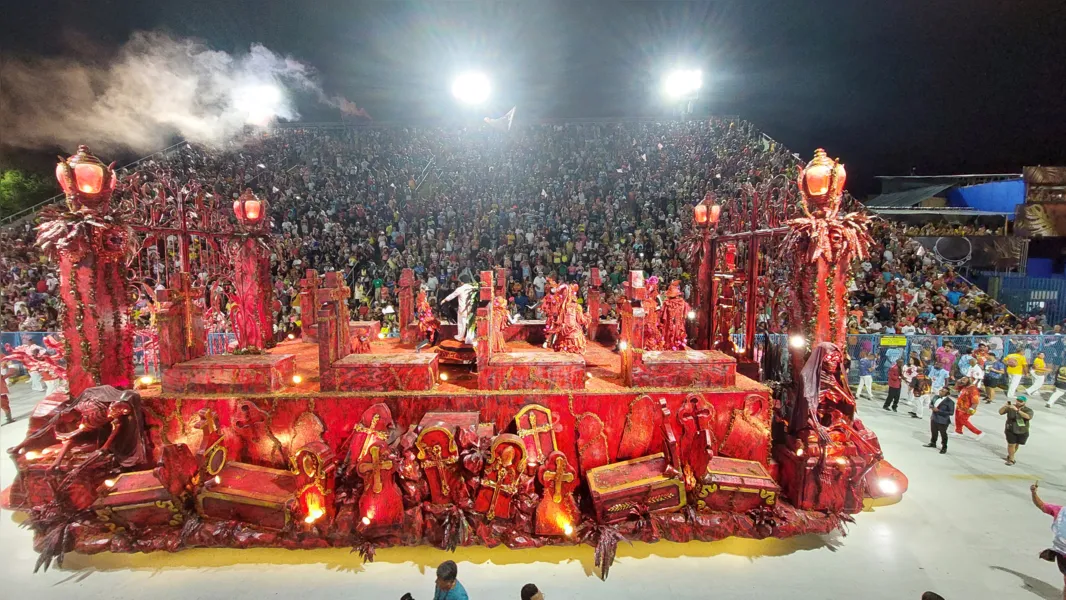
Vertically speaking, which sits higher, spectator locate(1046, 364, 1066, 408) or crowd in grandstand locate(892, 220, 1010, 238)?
crowd in grandstand locate(892, 220, 1010, 238)

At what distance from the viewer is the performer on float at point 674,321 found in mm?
9594

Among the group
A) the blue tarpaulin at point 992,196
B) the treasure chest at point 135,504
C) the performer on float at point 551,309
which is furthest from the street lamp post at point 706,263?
the blue tarpaulin at point 992,196

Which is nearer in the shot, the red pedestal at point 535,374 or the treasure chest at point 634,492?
the treasure chest at point 634,492

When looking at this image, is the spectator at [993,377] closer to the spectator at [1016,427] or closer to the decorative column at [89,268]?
the spectator at [1016,427]

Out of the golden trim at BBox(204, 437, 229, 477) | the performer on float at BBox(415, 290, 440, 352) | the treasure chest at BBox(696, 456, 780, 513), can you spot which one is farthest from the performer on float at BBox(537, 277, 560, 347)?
the golden trim at BBox(204, 437, 229, 477)

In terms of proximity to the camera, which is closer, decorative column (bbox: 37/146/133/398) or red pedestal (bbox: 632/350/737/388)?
decorative column (bbox: 37/146/133/398)

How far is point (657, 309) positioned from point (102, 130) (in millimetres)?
11210

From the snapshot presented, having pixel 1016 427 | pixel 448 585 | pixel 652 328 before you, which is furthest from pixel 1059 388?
pixel 448 585

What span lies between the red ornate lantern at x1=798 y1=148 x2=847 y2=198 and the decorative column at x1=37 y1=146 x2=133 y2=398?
9.66m

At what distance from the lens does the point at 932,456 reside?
876cm

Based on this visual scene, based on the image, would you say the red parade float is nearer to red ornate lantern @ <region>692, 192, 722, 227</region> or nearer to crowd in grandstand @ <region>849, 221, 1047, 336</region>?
red ornate lantern @ <region>692, 192, 722, 227</region>

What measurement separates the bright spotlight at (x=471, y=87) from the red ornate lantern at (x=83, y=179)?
432 inches

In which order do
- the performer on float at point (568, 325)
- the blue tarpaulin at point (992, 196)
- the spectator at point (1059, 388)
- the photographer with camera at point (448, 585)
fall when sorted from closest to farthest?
the photographer with camera at point (448, 585), the performer on float at point (568, 325), the spectator at point (1059, 388), the blue tarpaulin at point (992, 196)

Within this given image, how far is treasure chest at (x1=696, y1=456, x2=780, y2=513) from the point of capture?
634cm
